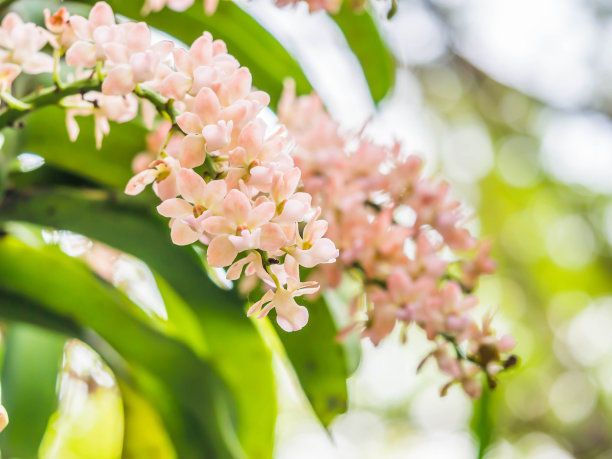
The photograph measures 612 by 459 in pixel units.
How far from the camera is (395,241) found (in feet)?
1.53

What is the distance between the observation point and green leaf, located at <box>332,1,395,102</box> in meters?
0.67

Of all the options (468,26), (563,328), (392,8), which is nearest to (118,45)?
(392,8)

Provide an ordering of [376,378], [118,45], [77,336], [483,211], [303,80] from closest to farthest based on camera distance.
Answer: [118,45] → [77,336] → [303,80] → [483,211] → [376,378]

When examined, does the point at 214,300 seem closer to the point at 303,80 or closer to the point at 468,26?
the point at 303,80

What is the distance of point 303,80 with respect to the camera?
63 centimetres

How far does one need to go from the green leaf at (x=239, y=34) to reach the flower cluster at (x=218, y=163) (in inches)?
10.0

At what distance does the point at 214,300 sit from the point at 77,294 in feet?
0.36

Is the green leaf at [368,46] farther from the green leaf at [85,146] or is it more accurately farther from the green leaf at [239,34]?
the green leaf at [85,146]

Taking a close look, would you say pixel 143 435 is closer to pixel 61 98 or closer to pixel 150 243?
pixel 150 243

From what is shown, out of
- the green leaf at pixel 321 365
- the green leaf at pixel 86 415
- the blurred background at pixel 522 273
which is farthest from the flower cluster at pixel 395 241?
the blurred background at pixel 522 273

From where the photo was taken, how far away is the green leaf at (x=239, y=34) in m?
0.57

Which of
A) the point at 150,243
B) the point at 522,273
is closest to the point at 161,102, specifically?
the point at 150,243

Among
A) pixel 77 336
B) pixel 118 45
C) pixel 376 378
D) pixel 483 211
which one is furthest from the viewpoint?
pixel 376 378

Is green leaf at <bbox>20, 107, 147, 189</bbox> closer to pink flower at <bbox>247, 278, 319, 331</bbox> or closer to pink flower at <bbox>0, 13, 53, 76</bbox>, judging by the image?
pink flower at <bbox>0, 13, 53, 76</bbox>
